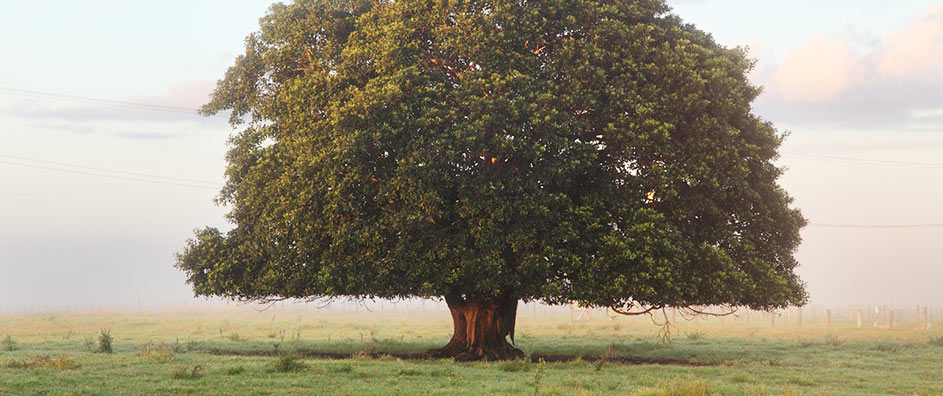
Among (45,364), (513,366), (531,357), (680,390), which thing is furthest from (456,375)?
(45,364)

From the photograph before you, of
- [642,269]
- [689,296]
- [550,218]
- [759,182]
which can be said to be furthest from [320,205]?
[759,182]

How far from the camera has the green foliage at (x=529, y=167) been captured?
26625 millimetres

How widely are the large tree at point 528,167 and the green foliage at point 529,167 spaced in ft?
0.25

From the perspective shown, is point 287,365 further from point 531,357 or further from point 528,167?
point 531,357

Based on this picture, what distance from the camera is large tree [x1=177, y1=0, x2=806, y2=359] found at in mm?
26641

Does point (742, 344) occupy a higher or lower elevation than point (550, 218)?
lower

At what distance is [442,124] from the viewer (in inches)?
1069

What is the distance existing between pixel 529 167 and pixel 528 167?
39 mm

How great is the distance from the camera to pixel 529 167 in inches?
1080

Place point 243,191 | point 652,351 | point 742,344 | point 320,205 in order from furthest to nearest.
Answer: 1. point 742,344
2. point 652,351
3. point 243,191
4. point 320,205

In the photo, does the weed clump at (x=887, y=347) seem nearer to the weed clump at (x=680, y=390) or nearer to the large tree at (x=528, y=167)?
the large tree at (x=528, y=167)

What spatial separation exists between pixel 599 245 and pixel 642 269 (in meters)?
1.64

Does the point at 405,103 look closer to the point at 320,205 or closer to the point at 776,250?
the point at 320,205

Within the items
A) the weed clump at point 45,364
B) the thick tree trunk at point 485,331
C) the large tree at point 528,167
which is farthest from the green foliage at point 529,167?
the weed clump at point 45,364
